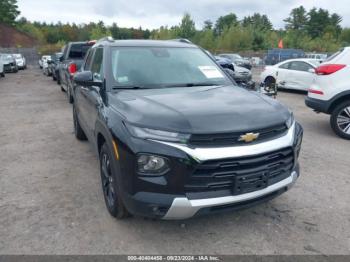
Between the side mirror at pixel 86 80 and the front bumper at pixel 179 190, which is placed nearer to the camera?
the front bumper at pixel 179 190

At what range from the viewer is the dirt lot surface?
2977 millimetres

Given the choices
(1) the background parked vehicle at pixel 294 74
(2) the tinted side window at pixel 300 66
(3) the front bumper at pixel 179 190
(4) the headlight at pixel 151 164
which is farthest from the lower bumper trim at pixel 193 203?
(2) the tinted side window at pixel 300 66

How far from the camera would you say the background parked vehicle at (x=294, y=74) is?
41.8ft

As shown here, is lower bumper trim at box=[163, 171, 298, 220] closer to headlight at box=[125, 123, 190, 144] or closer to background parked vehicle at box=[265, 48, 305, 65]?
headlight at box=[125, 123, 190, 144]

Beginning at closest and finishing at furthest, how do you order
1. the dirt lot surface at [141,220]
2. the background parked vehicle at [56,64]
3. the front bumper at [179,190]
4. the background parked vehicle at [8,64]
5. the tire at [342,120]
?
the front bumper at [179,190] < the dirt lot surface at [141,220] < the tire at [342,120] < the background parked vehicle at [56,64] < the background parked vehicle at [8,64]

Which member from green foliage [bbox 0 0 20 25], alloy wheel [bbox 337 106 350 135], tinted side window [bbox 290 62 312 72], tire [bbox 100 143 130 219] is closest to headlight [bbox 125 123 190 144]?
tire [bbox 100 143 130 219]

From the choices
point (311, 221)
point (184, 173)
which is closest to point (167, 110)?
point (184, 173)

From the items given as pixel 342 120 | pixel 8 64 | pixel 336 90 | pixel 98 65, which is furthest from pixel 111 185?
pixel 8 64

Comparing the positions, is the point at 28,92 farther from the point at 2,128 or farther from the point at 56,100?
the point at 2,128

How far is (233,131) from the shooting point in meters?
2.67

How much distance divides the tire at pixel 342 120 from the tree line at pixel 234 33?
2215 inches

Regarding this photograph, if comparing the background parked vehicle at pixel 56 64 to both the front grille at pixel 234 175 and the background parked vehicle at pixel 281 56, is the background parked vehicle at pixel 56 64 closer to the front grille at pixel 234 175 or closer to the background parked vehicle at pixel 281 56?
the front grille at pixel 234 175

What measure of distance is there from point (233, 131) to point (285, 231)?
127cm

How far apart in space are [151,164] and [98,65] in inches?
82.5
